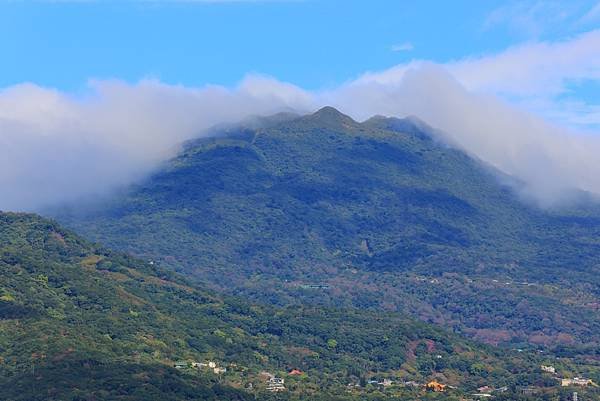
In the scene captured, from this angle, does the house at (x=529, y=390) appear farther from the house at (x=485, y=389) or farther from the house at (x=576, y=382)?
the house at (x=576, y=382)

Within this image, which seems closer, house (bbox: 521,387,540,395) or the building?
house (bbox: 521,387,540,395)

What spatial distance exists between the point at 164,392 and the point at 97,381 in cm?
664

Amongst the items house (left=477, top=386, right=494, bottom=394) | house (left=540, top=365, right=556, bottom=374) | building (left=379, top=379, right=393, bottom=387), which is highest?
building (left=379, top=379, right=393, bottom=387)

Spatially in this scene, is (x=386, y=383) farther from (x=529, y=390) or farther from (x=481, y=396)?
(x=529, y=390)

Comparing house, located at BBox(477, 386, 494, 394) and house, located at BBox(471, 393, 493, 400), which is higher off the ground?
house, located at BBox(471, 393, 493, 400)

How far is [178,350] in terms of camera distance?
165 metres

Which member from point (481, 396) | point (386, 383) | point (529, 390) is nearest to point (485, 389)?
point (529, 390)

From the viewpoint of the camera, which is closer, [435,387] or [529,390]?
[435,387]

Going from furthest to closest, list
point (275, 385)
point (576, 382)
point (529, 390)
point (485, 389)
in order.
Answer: point (576, 382)
point (485, 389)
point (529, 390)
point (275, 385)

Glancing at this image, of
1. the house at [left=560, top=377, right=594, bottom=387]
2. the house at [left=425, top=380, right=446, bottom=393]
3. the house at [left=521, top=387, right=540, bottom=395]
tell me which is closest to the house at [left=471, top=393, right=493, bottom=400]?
the house at [left=425, top=380, right=446, bottom=393]

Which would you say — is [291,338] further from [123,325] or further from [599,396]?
[599,396]

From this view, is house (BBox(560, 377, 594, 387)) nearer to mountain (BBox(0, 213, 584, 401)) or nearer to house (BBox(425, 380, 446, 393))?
mountain (BBox(0, 213, 584, 401))

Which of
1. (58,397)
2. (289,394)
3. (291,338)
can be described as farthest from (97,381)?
(291,338)

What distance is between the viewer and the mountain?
137m
